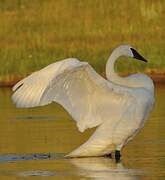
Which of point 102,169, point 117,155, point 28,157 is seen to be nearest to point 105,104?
point 117,155

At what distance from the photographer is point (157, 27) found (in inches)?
1331

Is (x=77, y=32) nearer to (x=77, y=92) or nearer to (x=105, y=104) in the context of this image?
(x=105, y=104)

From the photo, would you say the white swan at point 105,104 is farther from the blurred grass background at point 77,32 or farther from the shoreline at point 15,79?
the blurred grass background at point 77,32

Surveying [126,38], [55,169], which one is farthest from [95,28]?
[55,169]

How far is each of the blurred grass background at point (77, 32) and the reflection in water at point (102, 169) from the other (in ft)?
45.7

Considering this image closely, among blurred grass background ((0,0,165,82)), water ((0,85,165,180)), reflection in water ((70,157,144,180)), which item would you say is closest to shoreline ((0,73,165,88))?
blurred grass background ((0,0,165,82))

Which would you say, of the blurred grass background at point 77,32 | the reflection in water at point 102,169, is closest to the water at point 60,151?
the reflection in water at point 102,169

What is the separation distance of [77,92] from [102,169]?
1.88 meters

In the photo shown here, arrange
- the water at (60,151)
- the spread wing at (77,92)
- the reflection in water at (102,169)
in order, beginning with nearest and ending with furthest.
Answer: the reflection in water at (102,169) → the water at (60,151) → the spread wing at (77,92)

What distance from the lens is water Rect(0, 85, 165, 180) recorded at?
45.7 ft

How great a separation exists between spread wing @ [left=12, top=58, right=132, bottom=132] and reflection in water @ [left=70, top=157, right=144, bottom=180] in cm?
64

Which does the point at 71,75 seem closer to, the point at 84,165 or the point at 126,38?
the point at 84,165

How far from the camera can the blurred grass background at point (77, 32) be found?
1208 inches

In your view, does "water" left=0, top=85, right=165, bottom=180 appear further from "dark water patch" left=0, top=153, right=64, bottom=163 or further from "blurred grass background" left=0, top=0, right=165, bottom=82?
"blurred grass background" left=0, top=0, right=165, bottom=82
